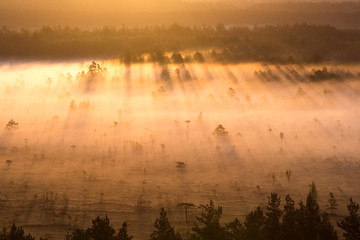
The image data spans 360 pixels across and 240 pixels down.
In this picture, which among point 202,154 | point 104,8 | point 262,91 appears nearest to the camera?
point 202,154

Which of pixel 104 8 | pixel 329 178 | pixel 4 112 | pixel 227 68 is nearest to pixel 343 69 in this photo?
pixel 227 68

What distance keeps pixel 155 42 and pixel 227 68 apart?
94.7ft

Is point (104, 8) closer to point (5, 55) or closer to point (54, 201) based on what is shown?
point (5, 55)

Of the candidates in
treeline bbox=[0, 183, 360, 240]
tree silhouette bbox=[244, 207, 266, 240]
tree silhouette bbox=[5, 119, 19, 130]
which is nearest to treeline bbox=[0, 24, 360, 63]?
tree silhouette bbox=[5, 119, 19, 130]

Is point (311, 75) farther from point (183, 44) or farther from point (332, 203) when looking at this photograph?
point (332, 203)

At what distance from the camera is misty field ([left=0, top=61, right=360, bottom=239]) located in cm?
4512

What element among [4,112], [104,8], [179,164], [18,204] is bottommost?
[18,204]

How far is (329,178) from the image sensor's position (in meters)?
51.4

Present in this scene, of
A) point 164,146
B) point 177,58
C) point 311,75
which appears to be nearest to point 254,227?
point 164,146

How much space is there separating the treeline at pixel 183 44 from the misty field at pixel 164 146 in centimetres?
2094

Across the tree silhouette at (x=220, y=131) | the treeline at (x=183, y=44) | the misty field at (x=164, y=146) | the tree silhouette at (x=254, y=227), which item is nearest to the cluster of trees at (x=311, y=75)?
the misty field at (x=164, y=146)

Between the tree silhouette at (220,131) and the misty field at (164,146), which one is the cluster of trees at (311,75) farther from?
the tree silhouette at (220,131)

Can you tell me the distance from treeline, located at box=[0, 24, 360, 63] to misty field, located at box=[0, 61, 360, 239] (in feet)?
68.7

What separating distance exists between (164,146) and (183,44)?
79.1 meters
